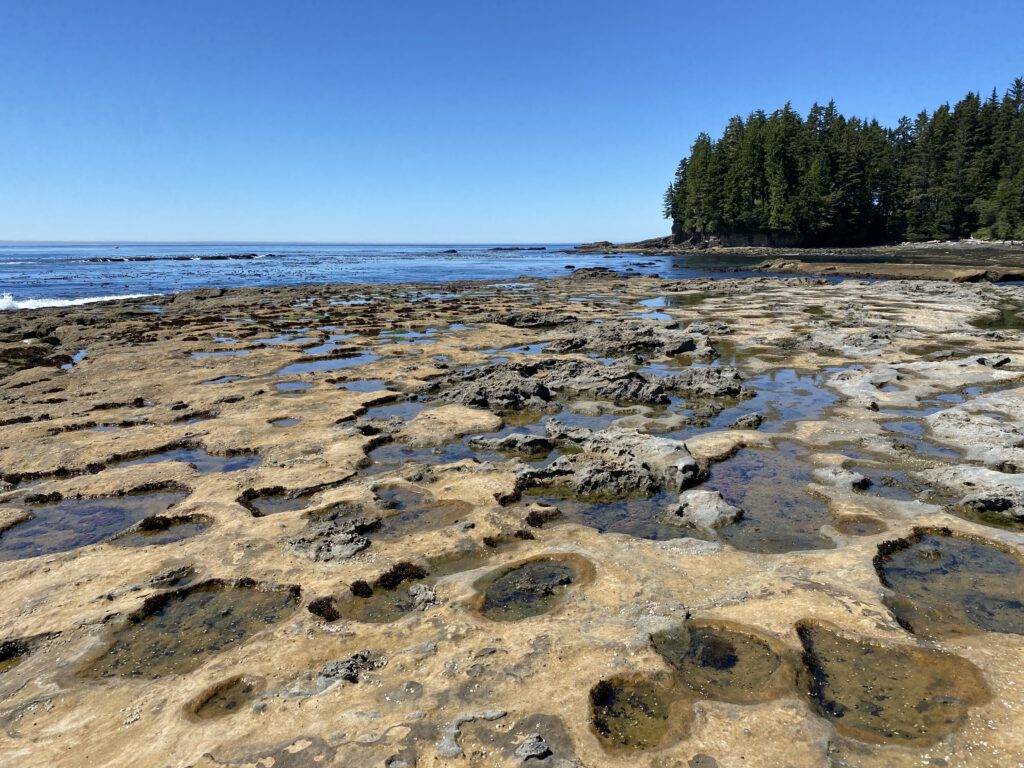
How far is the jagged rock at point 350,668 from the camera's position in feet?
19.5

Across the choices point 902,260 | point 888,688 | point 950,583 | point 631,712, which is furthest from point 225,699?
point 902,260

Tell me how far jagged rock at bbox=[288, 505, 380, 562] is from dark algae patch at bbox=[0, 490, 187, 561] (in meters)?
3.38

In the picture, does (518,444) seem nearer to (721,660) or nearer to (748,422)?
(748,422)

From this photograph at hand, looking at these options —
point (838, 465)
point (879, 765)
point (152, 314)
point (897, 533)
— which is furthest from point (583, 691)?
point (152, 314)

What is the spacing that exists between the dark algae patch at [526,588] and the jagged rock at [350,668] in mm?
1604

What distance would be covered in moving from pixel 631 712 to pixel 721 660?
141 cm

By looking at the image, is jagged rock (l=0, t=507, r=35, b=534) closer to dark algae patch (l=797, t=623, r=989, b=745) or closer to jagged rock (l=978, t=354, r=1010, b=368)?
dark algae patch (l=797, t=623, r=989, b=745)

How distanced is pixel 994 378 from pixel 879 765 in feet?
58.8

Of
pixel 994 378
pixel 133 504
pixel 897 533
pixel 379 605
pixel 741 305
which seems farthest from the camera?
pixel 741 305

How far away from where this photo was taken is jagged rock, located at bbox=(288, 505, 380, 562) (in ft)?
28.7

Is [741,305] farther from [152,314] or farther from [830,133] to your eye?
[830,133]

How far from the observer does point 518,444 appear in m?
13.5

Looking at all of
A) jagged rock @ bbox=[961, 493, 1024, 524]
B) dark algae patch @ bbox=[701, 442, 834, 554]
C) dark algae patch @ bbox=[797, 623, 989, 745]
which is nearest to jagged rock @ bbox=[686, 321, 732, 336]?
dark algae patch @ bbox=[701, 442, 834, 554]

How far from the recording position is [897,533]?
897 centimetres
